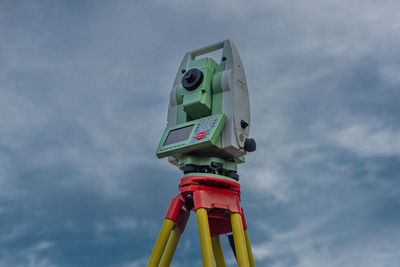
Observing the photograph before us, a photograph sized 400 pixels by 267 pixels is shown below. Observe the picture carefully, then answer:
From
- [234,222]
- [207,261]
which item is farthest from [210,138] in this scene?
[207,261]

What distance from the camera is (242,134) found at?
819 centimetres

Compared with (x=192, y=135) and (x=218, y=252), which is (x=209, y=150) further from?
(x=218, y=252)

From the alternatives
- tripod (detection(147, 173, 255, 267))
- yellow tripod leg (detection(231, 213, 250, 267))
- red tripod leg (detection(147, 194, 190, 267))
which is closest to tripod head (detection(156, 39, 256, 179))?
tripod (detection(147, 173, 255, 267))

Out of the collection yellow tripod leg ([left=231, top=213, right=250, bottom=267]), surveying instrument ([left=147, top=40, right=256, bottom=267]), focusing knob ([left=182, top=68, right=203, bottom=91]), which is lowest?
yellow tripod leg ([left=231, top=213, right=250, bottom=267])

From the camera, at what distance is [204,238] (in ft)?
23.6

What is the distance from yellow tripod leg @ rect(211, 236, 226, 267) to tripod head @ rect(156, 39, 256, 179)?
4.44ft

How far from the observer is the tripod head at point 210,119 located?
26.0ft

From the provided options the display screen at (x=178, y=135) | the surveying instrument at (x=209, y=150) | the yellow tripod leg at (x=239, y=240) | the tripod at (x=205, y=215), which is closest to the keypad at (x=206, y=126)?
the surveying instrument at (x=209, y=150)

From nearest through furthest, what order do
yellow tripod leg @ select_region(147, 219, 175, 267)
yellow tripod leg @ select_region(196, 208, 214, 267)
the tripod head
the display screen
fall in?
1. yellow tripod leg @ select_region(196, 208, 214, 267)
2. yellow tripod leg @ select_region(147, 219, 175, 267)
3. the tripod head
4. the display screen

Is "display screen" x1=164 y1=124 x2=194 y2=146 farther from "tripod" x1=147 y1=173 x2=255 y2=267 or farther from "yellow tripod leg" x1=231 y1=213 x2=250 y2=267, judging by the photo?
"yellow tripod leg" x1=231 y1=213 x2=250 y2=267

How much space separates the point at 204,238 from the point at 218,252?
4.89 feet

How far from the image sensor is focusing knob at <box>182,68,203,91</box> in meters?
8.45

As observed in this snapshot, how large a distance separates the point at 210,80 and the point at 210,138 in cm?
146

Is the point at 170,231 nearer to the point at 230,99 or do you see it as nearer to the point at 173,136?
the point at 173,136
